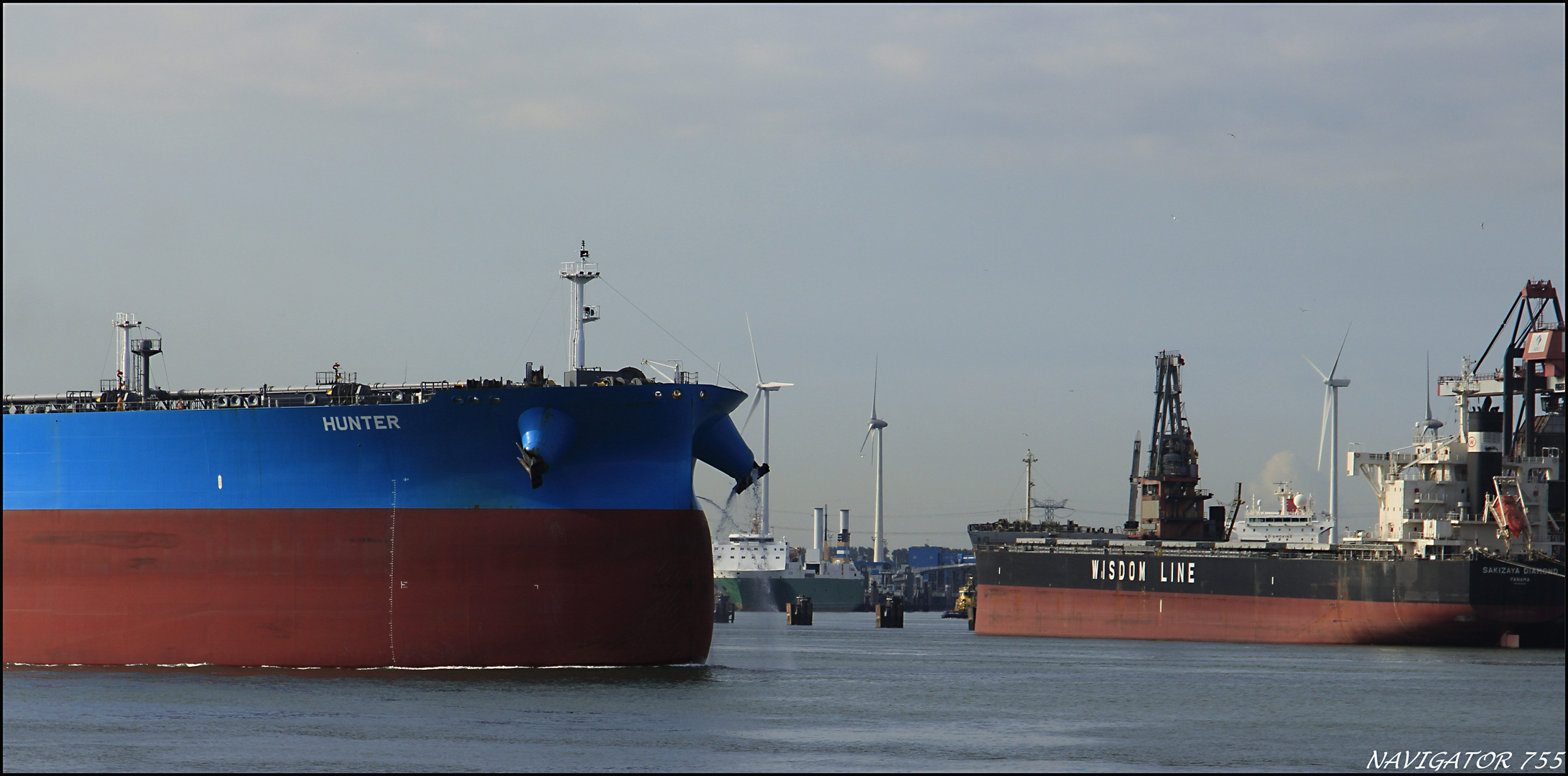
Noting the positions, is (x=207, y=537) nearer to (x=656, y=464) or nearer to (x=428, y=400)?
(x=428, y=400)

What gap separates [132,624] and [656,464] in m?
11.6

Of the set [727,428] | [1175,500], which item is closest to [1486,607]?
[1175,500]

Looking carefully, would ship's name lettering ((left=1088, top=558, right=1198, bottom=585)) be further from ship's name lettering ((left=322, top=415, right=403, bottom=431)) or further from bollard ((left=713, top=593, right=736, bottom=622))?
bollard ((left=713, top=593, right=736, bottom=622))

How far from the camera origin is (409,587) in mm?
32250

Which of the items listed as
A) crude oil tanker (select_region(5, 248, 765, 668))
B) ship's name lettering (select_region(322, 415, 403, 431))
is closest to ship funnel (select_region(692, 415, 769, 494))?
crude oil tanker (select_region(5, 248, 765, 668))

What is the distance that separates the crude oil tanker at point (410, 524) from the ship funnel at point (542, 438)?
0.04 metres

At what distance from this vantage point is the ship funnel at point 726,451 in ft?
112

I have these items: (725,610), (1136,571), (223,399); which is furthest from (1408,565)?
(725,610)

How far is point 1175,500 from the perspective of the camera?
67000mm

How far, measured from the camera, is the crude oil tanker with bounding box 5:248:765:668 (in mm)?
32031

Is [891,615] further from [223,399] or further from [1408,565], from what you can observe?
[223,399]

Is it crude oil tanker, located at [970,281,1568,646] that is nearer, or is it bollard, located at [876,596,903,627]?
crude oil tanker, located at [970,281,1568,646]

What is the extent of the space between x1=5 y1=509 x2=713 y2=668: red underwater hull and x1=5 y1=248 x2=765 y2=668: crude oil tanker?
0.03 m

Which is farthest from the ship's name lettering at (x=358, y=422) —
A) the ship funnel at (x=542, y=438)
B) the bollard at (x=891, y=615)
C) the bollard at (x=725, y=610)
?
the bollard at (x=725, y=610)
